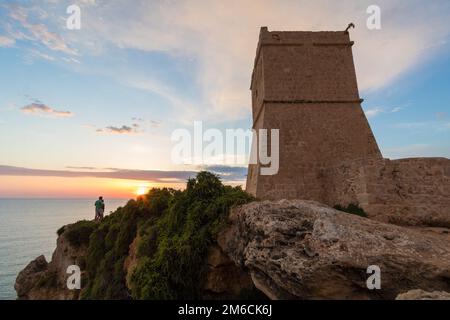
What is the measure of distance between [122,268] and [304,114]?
12949mm

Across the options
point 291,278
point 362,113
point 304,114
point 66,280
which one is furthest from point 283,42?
point 66,280

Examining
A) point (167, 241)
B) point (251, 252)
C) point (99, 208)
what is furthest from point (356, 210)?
point (99, 208)

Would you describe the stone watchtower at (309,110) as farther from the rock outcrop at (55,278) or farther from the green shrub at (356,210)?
the rock outcrop at (55,278)

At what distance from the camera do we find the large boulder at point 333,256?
4254 millimetres

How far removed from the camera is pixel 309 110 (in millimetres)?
15117

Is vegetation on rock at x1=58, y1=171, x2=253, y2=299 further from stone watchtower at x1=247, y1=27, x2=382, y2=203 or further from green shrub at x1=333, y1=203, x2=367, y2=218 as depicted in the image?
stone watchtower at x1=247, y1=27, x2=382, y2=203

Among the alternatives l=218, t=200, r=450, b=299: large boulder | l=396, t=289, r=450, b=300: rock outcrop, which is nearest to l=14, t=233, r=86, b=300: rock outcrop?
Answer: l=218, t=200, r=450, b=299: large boulder

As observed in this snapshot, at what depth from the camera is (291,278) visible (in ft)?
15.6

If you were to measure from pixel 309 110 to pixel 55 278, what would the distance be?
65.2 feet

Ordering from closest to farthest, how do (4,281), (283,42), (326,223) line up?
(326,223)
(283,42)
(4,281)

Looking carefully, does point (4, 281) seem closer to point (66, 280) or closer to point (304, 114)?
point (66, 280)

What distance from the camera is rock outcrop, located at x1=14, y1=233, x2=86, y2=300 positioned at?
1465 cm
